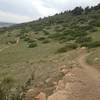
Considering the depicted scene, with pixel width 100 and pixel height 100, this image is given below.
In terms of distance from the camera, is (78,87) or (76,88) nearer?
(76,88)

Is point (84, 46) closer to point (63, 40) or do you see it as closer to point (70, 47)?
point (70, 47)

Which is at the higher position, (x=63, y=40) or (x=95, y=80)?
(x=95, y=80)

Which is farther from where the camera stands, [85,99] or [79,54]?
[79,54]

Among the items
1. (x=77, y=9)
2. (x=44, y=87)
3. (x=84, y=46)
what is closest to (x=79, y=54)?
(x=84, y=46)

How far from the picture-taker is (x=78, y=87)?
12.4 metres

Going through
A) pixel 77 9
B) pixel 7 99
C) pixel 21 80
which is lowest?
pixel 77 9

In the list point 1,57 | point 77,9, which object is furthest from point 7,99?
point 77,9

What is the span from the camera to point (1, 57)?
33969 millimetres

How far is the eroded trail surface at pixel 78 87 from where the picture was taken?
1117 centimetres

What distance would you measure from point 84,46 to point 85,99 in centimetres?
1959

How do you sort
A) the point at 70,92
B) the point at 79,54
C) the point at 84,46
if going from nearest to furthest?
the point at 70,92 < the point at 79,54 < the point at 84,46

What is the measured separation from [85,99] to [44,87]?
2.60m

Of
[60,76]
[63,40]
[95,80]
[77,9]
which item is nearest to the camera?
[95,80]

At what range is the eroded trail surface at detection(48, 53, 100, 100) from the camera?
11172 mm
